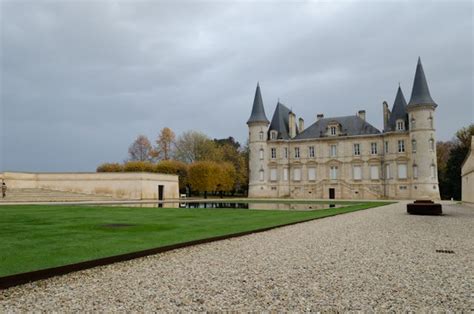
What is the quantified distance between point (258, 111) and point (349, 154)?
39.6 ft

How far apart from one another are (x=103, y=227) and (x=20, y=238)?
236cm

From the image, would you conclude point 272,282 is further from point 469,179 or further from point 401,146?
point 401,146

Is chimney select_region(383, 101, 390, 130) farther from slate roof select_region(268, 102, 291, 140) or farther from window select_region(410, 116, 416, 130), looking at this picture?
slate roof select_region(268, 102, 291, 140)

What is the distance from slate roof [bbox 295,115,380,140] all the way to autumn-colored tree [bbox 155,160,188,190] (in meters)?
14.9

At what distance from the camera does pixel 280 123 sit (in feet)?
156

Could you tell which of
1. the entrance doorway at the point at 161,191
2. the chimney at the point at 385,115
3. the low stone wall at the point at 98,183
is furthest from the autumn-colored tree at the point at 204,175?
the chimney at the point at 385,115

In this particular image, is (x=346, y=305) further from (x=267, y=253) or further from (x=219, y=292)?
(x=267, y=253)

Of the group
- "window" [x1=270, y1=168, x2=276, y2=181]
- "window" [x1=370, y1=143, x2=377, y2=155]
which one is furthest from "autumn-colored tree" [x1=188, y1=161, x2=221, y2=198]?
"window" [x1=370, y1=143, x2=377, y2=155]

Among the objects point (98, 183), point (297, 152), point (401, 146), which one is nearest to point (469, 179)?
point (401, 146)

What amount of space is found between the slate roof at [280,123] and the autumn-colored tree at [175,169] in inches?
478

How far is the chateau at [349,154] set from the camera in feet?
127

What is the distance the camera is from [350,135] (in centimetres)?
4391

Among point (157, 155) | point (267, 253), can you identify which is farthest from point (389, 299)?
point (157, 155)

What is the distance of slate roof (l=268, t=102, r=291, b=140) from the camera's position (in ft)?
155
